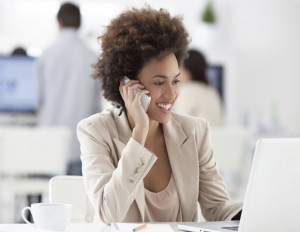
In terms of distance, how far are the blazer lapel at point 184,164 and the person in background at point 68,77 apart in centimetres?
230

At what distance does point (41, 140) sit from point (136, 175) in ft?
7.08

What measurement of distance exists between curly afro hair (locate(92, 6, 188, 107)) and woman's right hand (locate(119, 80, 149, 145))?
0.15 ft

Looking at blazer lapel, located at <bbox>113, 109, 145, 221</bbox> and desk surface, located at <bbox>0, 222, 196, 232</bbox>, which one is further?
blazer lapel, located at <bbox>113, 109, 145, 221</bbox>

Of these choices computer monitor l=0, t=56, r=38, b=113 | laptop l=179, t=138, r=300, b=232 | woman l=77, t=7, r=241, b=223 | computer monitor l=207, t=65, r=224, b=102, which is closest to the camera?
laptop l=179, t=138, r=300, b=232

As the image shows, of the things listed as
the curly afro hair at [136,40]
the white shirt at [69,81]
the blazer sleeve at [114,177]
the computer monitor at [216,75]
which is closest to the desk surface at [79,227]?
the blazer sleeve at [114,177]

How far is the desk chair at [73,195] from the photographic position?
1.82m

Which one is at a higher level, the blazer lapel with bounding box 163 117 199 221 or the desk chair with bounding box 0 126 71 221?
the blazer lapel with bounding box 163 117 199 221

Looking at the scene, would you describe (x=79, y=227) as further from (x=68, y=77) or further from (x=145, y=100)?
(x=68, y=77)

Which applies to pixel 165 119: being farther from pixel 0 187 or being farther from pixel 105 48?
pixel 0 187

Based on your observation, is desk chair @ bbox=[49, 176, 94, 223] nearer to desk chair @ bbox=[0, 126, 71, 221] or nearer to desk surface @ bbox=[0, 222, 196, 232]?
desk surface @ bbox=[0, 222, 196, 232]

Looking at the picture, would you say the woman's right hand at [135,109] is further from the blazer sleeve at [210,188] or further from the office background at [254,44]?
the office background at [254,44]

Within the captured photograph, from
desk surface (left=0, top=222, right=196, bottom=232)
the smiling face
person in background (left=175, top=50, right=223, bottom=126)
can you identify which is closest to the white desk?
desk surface (left=0, top=222, right=196, bottom=232)

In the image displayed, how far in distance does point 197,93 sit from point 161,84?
2683 millimetres

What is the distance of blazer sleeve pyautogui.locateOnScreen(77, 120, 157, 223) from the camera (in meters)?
1.67
